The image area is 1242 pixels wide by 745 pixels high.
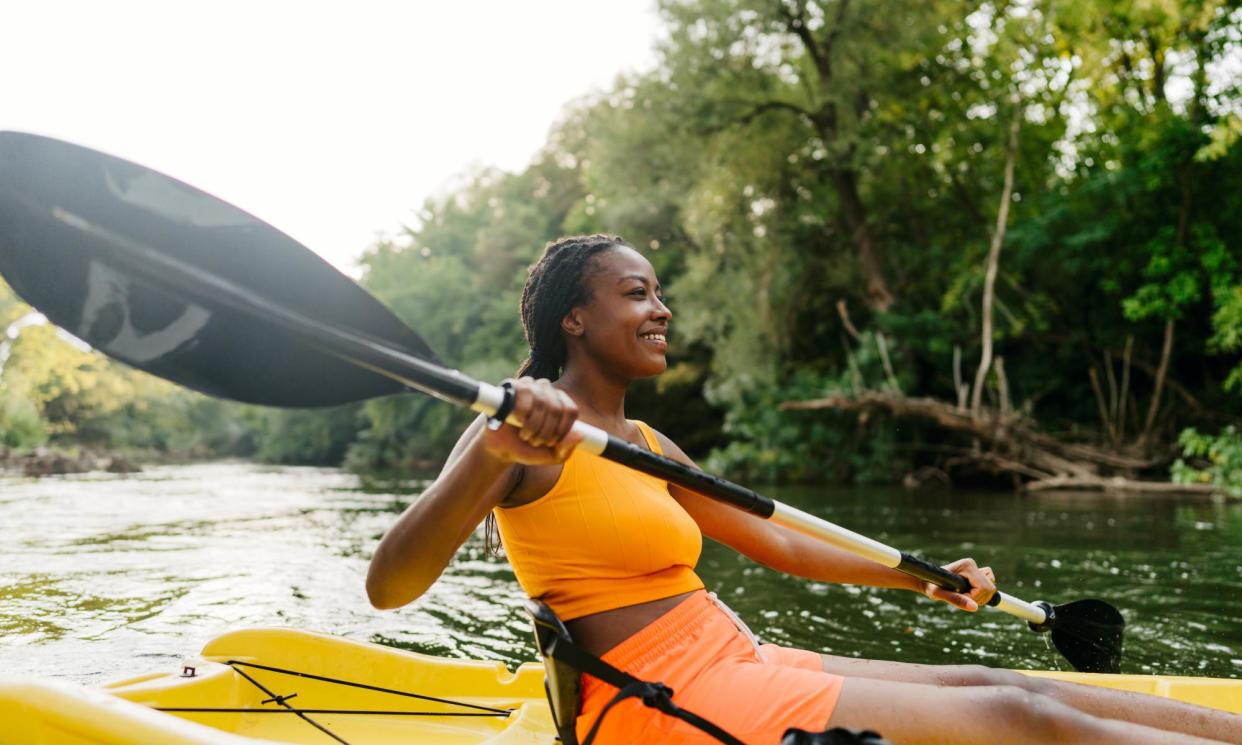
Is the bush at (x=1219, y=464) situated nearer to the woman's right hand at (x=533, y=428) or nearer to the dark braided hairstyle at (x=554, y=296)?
the dark braided hairstyle at (x=554, y=296)

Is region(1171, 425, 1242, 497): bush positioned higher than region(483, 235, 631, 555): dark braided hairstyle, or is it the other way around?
region(483, 235, 631, 555): dark braided hairstyle

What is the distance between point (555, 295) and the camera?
6.83ft

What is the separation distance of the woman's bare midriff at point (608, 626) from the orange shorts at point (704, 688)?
1 cm

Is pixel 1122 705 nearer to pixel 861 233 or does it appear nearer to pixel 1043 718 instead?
pixel 1043 718

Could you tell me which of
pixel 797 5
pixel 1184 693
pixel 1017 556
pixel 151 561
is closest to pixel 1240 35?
pixel 797 5

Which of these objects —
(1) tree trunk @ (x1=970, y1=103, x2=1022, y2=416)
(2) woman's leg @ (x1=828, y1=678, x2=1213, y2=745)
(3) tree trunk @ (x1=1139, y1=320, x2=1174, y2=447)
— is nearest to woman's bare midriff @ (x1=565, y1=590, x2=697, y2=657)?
(2) woman's leg @ (x1=828, y1=678, x2=1213, y2=745)

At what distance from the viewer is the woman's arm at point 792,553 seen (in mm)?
2342

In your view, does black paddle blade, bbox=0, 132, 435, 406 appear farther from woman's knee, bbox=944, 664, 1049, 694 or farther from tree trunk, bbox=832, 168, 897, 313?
tree trunk, bbox=832, 168, 897, 313

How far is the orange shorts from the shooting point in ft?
5.44

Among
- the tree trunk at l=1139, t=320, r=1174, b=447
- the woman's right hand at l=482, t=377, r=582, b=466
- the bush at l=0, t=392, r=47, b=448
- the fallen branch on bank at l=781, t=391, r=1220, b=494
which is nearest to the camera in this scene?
the woman's right hand at l=482, t=377, r=582, b=466

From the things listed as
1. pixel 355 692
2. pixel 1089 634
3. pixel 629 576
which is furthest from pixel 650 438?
pixel 1089 634

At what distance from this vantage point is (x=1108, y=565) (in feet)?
22.5

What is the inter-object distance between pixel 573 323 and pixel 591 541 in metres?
0.52

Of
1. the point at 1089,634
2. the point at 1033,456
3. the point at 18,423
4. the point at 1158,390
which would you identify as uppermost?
the point at 1158,390
